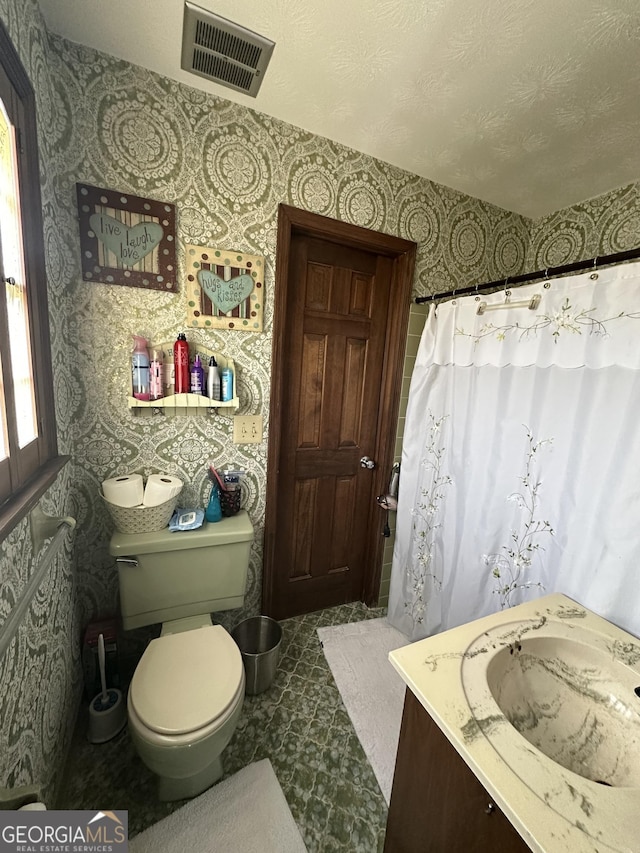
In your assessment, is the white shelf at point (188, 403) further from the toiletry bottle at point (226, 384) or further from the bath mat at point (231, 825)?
the bath mat at point (231, 825)

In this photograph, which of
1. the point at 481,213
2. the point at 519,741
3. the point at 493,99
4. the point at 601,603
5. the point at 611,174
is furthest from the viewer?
the point at 481,213

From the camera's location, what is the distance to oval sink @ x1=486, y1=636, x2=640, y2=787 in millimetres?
772

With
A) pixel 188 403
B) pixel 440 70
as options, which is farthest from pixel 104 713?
pixel 440 70

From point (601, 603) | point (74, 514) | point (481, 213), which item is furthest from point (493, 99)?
point (74, 514)

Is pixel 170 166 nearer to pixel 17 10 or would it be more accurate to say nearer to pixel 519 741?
pixel 17 10

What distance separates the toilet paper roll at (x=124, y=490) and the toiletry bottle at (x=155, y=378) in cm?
35

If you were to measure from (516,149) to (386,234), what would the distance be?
616 millimetres

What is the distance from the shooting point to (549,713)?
2.89 ft

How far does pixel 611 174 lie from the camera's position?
1563mm

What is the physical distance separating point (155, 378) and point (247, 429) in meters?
0.45

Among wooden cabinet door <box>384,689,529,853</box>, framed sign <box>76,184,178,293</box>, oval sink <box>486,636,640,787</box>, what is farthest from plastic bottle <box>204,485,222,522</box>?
oval sink <box>486,636,640,787</box>

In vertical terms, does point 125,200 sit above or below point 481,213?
below

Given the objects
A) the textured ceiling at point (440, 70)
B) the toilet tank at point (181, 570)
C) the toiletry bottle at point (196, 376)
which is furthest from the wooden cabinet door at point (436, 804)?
the textured ceiling at point (440, 70)

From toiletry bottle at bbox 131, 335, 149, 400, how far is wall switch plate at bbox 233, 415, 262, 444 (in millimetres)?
396
